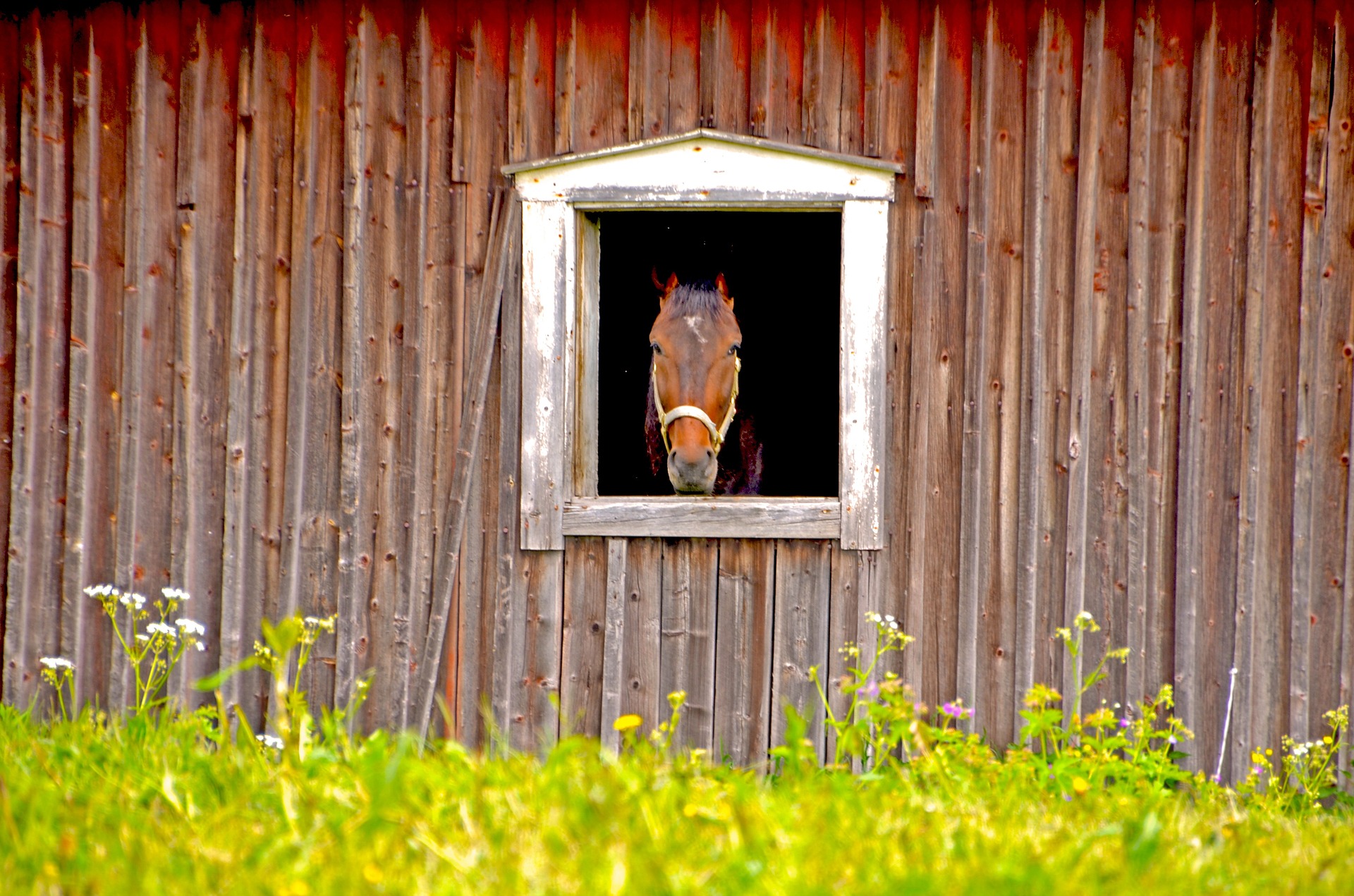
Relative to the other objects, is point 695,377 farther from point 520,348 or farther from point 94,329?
point 94,329

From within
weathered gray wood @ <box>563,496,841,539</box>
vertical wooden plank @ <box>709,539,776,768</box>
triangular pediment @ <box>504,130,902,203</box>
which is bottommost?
vertical wooden plank @ <box>709,539,776,768</box>

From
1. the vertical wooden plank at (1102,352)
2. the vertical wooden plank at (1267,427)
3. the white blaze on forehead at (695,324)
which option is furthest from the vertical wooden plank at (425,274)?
the vertical wooden plank at (1267,427)

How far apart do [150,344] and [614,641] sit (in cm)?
225

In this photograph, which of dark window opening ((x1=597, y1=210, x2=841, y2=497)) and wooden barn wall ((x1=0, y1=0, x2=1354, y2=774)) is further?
dark window opening ((x1=597, y1=210, x2=841, y2=497))

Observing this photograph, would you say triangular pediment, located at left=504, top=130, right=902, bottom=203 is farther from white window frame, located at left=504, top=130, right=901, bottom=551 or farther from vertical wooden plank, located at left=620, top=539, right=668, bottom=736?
vertical wooden plank, located at left=620, top=539, right=668, bottom=736

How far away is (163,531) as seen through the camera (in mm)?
4395

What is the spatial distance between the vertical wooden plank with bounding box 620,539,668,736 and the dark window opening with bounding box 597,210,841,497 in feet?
9.94

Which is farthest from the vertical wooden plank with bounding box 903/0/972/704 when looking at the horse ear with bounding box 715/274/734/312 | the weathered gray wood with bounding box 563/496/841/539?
the horse ear with bounding box 715/274/734/312

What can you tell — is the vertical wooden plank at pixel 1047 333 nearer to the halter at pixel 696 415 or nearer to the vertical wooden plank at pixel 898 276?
the vertical wooden plank at pixel 898 276


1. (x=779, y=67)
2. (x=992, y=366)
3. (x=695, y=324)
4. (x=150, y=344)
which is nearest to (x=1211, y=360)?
(x=992, y=366)

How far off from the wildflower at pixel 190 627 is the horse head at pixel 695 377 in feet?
6.30

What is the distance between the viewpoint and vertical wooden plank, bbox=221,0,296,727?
4.35m

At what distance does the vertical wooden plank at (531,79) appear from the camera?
4277 millimetres

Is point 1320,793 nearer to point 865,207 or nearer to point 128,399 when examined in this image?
point 865,207
